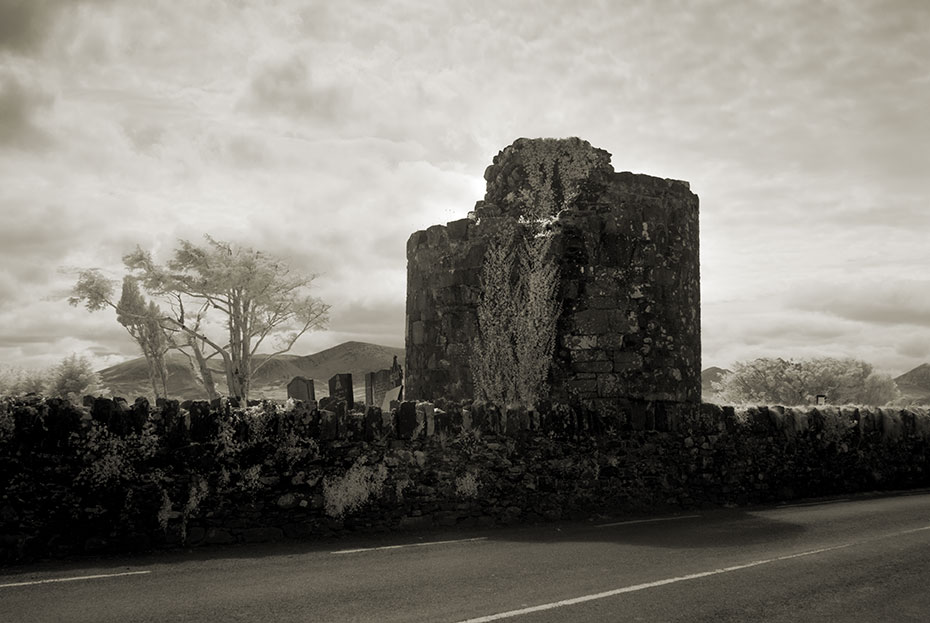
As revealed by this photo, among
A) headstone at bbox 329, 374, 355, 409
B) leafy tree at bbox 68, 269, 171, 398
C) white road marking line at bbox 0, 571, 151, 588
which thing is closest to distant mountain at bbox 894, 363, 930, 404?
leafy tree at bbox 68, 269, 171, 398

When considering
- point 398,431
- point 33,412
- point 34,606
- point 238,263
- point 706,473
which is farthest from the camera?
point 238,263

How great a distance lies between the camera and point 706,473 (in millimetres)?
14242

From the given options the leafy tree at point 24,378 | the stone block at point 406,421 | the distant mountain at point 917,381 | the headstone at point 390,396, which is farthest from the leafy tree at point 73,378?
the distant mountain at point 917,381

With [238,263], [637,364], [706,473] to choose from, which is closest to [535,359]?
[637,364]

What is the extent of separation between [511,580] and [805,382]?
45.9 metres

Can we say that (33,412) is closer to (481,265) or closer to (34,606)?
(34,606)

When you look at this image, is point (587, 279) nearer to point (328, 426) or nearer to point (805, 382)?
point (328, 426)

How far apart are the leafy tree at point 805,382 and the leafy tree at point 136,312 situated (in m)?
34.1

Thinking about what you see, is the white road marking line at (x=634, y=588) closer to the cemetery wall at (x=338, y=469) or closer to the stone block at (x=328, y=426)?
the cemetery wall at (x=338, y=469)

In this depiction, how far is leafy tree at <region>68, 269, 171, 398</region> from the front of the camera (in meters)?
41.1

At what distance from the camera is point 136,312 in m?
43.3

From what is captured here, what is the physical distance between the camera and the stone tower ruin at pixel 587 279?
14617 mm

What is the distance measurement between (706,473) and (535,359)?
12.3 ft

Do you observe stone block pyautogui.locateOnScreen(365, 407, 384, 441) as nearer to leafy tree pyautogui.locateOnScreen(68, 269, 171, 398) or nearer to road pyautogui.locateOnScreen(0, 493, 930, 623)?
road pyautogui.locateOnScreen(0, 493, 930, 623)
